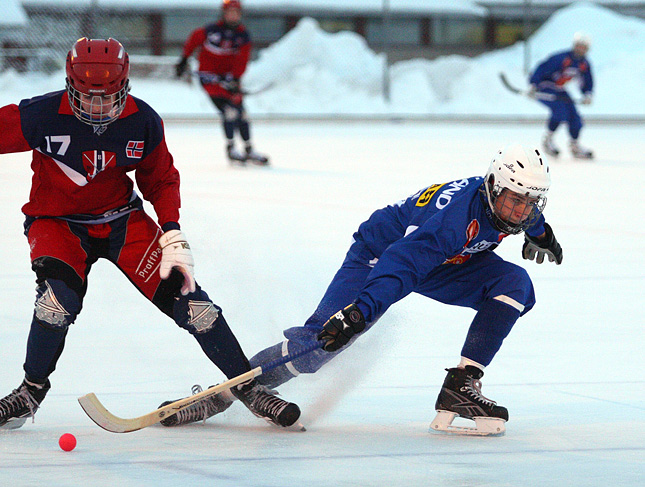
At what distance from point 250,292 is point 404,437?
1.94 m

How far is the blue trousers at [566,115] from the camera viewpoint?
41.0 ft

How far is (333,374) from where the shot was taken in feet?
12.0

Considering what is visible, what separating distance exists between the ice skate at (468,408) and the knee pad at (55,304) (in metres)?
1.14

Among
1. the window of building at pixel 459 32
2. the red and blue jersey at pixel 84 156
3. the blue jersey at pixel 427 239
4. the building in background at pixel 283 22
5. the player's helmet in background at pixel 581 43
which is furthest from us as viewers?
the window of building at pixel 459 32

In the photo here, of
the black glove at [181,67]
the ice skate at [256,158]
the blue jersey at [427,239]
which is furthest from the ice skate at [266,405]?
the black glove at [181,67]

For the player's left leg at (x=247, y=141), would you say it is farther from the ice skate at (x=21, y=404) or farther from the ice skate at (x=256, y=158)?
the ice skate at (x=21, y=404)

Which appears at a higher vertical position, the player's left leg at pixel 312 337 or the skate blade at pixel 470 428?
the player's left leg at pixel 312 337

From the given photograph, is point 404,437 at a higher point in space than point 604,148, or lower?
higher

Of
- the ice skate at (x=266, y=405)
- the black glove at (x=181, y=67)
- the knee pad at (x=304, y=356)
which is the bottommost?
the ice skate at (x=266, y=405)

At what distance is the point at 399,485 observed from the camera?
2676 millimetres

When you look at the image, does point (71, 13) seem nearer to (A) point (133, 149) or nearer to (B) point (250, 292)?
(B) point (250, 292)

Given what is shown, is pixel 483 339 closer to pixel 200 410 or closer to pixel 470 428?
pixel 470 428

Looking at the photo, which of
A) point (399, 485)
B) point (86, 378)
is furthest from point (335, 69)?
point (399, 485)

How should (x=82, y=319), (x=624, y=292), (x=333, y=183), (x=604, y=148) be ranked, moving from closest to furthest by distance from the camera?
1. (x=82, y=319)
2. (x=624, y=292)
3. (x=333, y=183)
4. (x=604, y=148)
